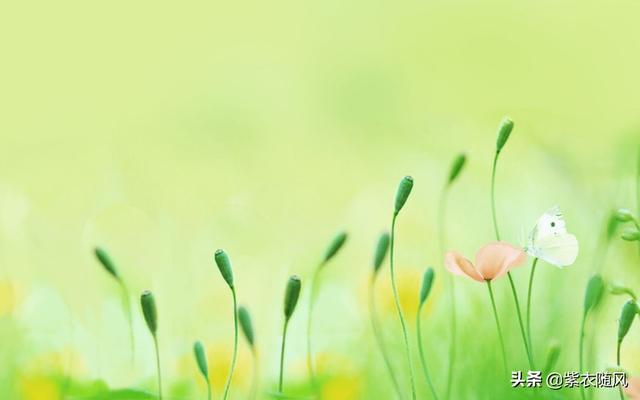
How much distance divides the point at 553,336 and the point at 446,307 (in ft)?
0.37

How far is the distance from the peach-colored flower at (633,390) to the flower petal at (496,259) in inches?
6.3

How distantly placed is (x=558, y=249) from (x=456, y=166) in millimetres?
126

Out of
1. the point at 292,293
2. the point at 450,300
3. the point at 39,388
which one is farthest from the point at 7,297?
the point at 450,300

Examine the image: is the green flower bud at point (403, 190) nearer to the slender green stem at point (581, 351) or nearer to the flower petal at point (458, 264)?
the flower petal at point (458, 264)

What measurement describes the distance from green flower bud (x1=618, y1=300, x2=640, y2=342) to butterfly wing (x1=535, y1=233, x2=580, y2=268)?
72 mm

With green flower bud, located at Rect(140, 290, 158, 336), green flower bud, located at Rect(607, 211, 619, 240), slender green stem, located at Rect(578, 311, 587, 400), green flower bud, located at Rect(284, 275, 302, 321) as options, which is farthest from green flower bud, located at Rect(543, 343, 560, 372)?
green flower bud, located at Rect(140, 290, 158, 336)

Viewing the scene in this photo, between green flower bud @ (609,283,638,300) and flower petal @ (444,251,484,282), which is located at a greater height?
flower petal @ (444,251,484,282)

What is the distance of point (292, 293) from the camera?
2.53 ft

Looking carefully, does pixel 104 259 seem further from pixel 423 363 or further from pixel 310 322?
pixel 423 363

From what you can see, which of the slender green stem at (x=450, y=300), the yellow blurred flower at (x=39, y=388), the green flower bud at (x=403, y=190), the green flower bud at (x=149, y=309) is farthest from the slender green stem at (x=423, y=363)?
the yellow blurred flower at (x=39, y=388)

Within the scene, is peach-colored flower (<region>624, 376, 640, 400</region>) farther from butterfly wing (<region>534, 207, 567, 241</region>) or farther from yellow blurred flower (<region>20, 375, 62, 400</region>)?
yellow blurred flower (<region>20, 375, 62, 400</region>)

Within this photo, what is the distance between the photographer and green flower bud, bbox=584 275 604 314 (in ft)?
2.79

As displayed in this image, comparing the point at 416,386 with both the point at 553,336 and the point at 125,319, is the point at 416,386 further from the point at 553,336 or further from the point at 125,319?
the point at 125,319

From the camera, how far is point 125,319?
918 millimetres
